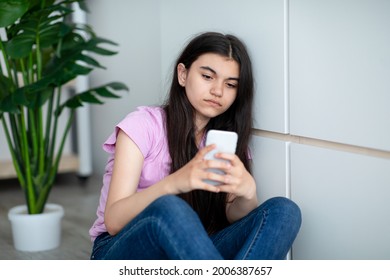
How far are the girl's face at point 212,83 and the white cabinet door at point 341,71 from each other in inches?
5.9

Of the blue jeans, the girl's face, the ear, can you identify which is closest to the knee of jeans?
the blue jeans

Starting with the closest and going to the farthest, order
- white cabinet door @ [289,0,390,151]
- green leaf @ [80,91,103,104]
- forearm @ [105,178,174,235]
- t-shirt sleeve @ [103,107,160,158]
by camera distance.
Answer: white cabinet door @ [289,0,390,151]
forearm @ [105,178,174,235]
t-shirt sleeve @ [103,107,160,158]
green leaf @ [80,91,103,104]

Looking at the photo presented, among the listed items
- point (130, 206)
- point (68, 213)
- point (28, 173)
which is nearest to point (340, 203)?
point (130, 206)

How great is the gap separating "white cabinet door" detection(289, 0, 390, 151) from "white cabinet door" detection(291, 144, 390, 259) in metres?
0.05

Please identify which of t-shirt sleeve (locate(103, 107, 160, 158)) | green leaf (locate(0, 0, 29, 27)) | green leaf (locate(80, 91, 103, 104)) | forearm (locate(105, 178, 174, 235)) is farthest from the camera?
green leaf (locate(80, 91, 103, 104))

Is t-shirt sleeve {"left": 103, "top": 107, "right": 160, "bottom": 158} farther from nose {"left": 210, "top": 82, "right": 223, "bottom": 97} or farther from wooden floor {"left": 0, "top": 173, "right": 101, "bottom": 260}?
wooden floor {"left": 0, "top": 173, "right": 101, "bottom": 260}

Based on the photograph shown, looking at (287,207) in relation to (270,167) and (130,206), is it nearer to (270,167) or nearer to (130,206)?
(270,167)

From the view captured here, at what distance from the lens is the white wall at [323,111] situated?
1.09 metres

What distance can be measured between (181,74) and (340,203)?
0.50m

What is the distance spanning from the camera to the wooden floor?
2025mm

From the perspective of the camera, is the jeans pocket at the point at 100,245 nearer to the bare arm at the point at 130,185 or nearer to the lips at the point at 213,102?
the bare arm at the point at 130,185

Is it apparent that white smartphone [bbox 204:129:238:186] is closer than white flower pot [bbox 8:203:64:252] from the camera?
Yes

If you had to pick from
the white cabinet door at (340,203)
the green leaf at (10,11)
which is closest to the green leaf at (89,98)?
the green leaf at (10,11)

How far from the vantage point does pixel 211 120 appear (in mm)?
1466
